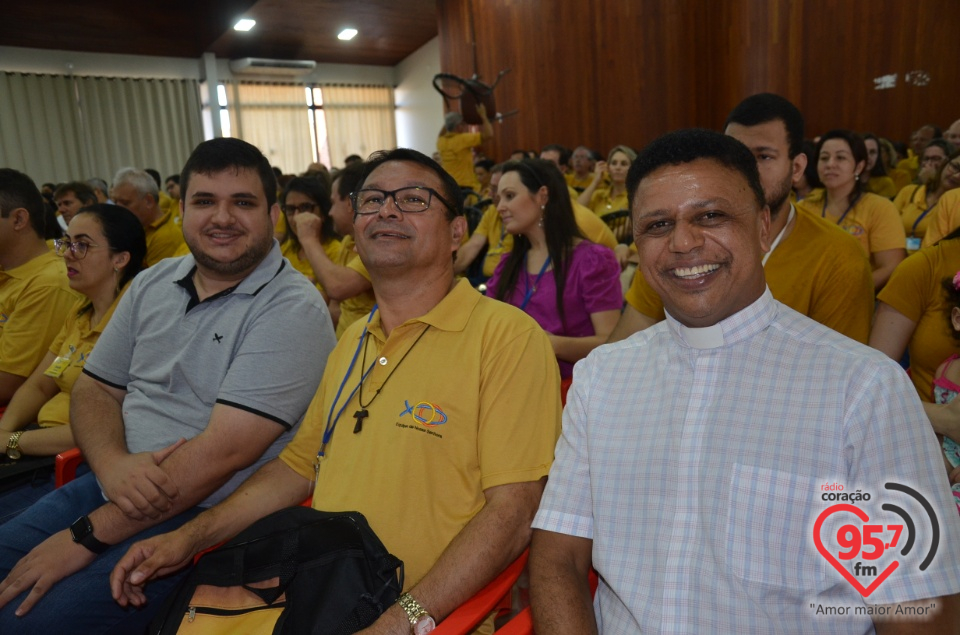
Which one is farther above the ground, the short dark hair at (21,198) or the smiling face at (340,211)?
the short dark hair at (21,198)

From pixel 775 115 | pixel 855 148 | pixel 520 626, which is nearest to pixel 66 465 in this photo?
pixel 520 626

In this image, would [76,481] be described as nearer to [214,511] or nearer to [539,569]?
[214,511]

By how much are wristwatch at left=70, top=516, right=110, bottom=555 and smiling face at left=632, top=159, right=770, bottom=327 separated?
1.49m

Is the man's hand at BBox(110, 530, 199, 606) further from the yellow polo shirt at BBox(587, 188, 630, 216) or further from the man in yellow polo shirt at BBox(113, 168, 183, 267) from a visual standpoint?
the yellow polo shirt at BBox(587, 188, 630, 216)

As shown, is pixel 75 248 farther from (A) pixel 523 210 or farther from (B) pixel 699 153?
(B) pixel 699 153

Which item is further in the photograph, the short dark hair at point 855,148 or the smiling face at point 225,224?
the short dark hair at point 855,148

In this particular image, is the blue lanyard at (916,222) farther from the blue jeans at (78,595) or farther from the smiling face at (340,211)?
the blue jeans at (78,595)

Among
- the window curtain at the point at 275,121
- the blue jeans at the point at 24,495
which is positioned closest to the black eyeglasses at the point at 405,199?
the blue jeans at the point at 24,495

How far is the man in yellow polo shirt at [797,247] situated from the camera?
1.85 m

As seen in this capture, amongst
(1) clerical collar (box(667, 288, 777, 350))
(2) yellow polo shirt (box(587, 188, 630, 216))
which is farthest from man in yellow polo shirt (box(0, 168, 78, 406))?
(2) yellow polo shirt (box(587, 188, 630, 216))

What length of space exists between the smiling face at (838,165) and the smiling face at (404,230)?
2857mm

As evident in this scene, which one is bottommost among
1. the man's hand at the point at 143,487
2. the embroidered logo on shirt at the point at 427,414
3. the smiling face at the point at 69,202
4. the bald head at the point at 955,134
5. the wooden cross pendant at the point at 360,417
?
the man's hand at the point at 143,487

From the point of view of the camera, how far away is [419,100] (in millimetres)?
13562

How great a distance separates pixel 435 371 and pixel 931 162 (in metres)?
5.03
